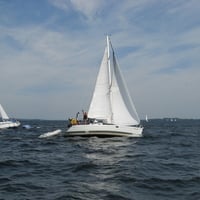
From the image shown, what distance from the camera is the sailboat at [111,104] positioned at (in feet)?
111

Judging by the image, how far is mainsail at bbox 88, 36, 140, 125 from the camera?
112ft

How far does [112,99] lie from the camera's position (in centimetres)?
3447

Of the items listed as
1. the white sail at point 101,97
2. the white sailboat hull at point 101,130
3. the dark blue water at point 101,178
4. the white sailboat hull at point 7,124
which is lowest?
the dark blue water at point 101,178

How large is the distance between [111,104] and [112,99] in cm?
48

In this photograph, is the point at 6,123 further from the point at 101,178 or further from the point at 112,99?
the point at 101,178

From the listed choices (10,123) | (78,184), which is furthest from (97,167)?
(10,123)

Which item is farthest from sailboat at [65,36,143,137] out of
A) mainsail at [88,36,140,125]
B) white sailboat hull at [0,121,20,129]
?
white sailboat hull at [0,121,20,129]

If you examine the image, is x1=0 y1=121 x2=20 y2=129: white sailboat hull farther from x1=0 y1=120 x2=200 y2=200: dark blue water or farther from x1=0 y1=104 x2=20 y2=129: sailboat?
x1=0 y1=120 x2=200 y2=200: dark blue water

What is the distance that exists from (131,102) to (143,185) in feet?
71.3

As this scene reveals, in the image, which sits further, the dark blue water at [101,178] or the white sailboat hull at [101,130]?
the white sailboat hull at [101,130]

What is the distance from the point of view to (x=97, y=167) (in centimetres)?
1652

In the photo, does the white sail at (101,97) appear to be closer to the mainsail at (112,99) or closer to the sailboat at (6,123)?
the mainsail at (112,99)

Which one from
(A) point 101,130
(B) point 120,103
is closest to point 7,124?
(B) point 120,103

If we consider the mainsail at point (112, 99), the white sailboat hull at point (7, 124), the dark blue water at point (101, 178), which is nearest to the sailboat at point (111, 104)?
the mainsail at point (112, 99)
